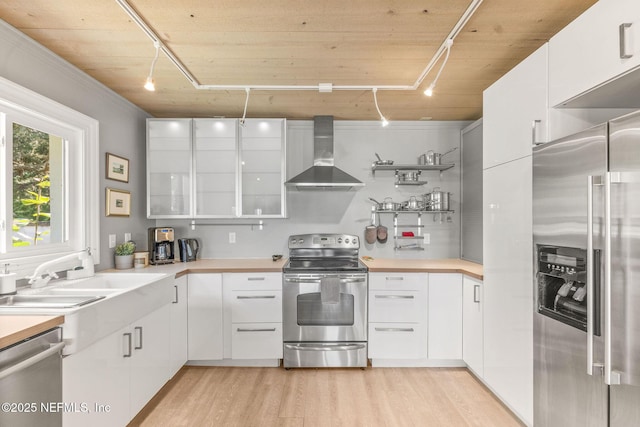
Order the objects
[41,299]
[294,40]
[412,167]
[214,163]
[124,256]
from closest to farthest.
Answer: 1. [41,299]
2. [294,40]
3. [124,256]
4. [214,163]
5. [412,167]

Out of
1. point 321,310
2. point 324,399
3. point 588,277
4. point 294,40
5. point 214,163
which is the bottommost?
point 324,399

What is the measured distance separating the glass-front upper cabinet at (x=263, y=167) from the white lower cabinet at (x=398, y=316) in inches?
47.2

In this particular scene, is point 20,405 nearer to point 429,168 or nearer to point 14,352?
point 14,352

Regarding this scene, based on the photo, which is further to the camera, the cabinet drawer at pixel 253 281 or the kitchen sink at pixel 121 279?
the cabinet drawer at pixel 253 281

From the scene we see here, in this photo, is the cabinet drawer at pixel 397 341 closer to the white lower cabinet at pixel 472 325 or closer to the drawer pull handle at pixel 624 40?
the white lower cabinet at pixel 472 325

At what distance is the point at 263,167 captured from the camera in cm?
316

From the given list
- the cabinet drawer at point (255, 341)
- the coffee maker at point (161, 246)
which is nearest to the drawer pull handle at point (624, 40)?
the cabinet drawer at point (255, 341)

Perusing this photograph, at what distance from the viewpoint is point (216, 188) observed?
315 cm

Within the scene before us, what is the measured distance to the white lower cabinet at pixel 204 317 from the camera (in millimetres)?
2746

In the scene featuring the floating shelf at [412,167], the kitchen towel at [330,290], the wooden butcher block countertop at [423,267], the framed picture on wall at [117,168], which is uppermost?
the floating shelf at [412,167]

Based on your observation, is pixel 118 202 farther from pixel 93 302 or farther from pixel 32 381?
pixel 32 381

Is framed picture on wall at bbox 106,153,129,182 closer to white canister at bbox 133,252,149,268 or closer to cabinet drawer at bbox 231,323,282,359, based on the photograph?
white canister at bbox 133,252,149,268

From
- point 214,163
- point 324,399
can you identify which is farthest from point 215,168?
point 324,399

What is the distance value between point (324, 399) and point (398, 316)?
919 millimetres
